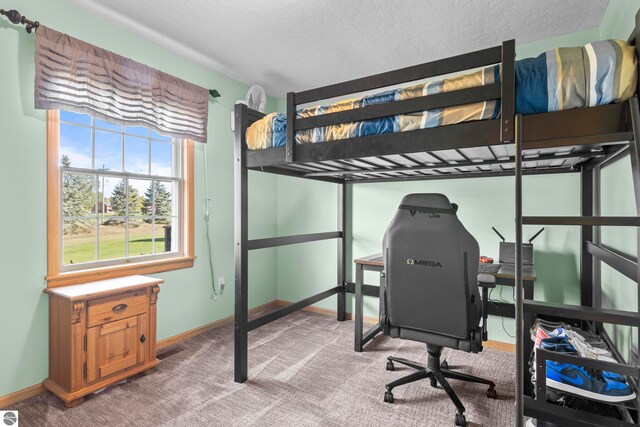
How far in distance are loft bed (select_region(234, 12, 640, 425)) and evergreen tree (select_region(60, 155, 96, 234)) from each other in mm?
1232

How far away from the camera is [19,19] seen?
6.50 feet

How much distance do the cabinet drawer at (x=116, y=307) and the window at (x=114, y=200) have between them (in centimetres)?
36

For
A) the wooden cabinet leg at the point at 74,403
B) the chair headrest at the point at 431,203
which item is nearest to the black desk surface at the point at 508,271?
the chair headrest at the point at 431,203

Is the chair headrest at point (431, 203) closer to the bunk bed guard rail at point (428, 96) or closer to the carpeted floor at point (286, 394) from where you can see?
the bunk bed guard rail at point (428, 96)

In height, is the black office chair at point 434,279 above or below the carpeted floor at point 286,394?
above

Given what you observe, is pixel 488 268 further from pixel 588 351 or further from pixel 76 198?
pixel 76 198

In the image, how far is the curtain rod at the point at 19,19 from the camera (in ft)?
6.39

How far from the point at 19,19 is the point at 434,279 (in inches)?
117

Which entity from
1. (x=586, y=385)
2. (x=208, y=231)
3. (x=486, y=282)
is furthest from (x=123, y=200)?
(x=586, y=385)

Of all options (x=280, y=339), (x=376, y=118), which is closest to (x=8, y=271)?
(x=280, y=339)

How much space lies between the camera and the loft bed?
1267 mm

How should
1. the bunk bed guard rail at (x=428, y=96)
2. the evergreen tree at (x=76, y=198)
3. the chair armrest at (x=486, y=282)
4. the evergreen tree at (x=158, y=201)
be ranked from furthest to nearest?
the evergreen tree at (x=158, y=201) < the evergreen tree at (x=76, y=198) < the chair armrest at (x=486, y=282) < the bunk bed guard rail at (x=428, y=96)

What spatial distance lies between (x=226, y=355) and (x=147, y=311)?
0.77 meters

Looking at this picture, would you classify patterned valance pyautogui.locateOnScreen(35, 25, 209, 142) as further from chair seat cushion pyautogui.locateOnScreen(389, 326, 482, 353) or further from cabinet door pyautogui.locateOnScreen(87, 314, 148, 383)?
chair seat cushion pyautogui.locateOnScreen(389, 326, 482, 353)
